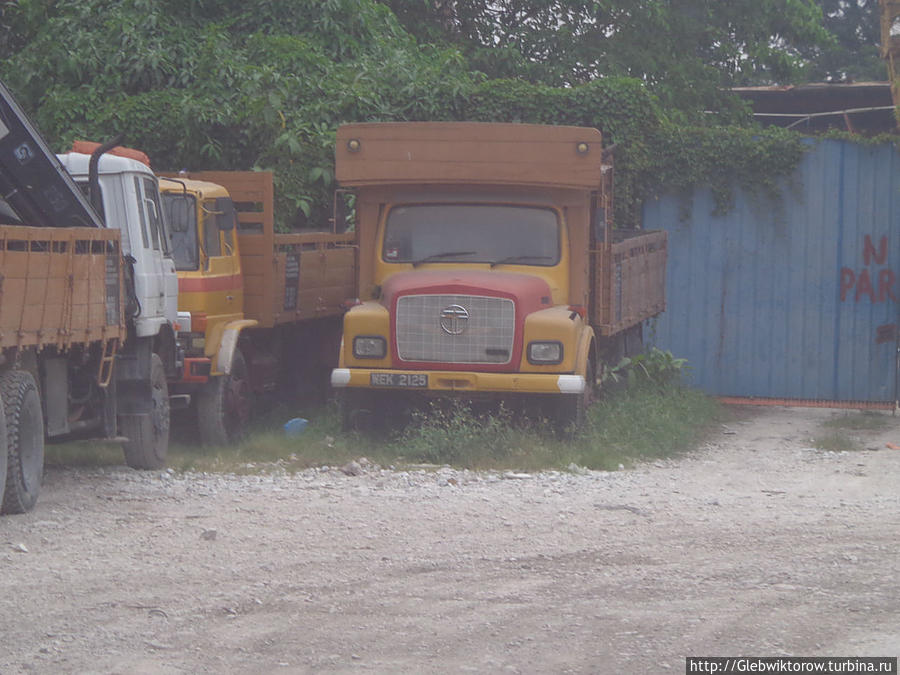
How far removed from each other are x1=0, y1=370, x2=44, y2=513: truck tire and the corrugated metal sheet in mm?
9475

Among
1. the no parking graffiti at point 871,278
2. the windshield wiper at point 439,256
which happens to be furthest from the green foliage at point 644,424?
the no parking graffiti at point 871,278

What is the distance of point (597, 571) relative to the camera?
266 inches

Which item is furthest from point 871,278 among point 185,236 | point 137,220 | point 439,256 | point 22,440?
point 22,440

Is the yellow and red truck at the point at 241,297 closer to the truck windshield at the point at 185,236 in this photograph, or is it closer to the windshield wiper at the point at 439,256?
the truck windshield at the point at 185,236

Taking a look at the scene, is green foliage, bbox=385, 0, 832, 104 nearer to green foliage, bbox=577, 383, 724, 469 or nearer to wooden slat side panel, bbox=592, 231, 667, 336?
wooden slat side panel, bbox=592, 231, 667, 336

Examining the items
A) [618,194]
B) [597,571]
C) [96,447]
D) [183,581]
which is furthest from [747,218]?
[183,581]

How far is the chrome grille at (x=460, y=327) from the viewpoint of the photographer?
10.9 meters

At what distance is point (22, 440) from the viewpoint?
8.39 m

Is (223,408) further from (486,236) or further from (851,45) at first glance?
(851,45)

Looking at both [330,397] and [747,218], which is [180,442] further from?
[747,218]

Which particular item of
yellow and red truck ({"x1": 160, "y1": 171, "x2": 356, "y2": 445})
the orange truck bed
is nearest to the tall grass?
yellow and red truck ({"x1": 160, "y1": 171, "x2": 356, "y2": 445})

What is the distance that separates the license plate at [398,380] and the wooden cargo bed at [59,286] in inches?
91.3

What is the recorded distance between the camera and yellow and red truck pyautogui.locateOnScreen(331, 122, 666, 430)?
35.8 feet

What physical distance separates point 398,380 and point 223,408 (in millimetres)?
1983
